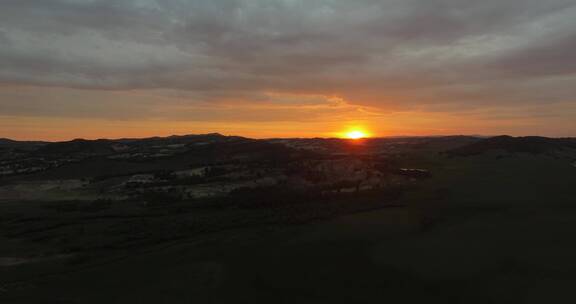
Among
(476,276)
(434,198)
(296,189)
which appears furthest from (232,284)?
(296,189)

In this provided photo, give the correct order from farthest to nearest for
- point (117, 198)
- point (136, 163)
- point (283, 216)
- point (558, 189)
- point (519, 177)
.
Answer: point (136, 163) → point (519, 177) → point (117, 198) → point (558, 189) → point (283, 216)

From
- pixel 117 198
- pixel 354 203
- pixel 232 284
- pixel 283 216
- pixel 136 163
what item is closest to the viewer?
pixel 232 284

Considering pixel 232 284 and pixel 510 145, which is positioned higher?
pixel 510 145

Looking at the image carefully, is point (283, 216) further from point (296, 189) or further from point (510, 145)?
point (510, 145)

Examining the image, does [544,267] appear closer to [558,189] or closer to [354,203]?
[354,203]

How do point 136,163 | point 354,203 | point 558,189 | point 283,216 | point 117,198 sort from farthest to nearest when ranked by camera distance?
point 136,163
point 117,198
point 558,189
point 354,203
point 283,216

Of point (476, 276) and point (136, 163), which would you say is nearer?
point (476, 276)

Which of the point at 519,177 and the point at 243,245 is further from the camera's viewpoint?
the point at 519,177

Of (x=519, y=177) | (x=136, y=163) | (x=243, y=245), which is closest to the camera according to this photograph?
(x=243, y=245)

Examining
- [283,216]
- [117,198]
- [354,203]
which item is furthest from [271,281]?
[117,198]
